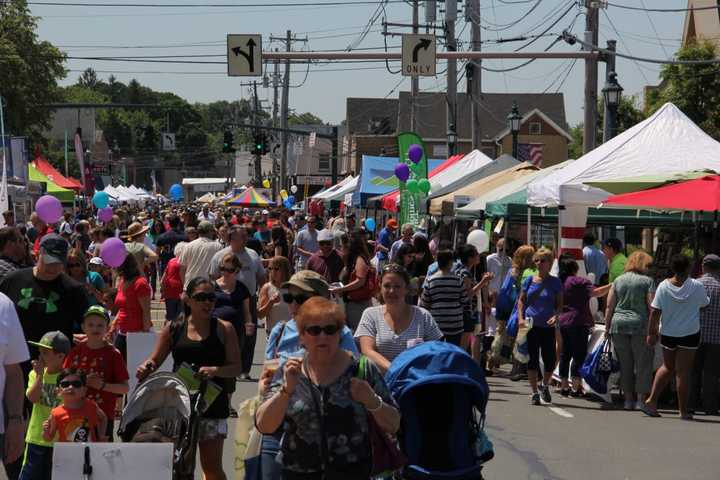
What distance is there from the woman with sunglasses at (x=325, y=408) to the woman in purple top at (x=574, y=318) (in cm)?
821

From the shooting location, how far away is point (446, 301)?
11.9 metres

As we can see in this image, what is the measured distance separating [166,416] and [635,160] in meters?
11.4

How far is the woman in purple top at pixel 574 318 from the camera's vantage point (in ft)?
43.1

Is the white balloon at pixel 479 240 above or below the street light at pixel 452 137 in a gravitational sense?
below

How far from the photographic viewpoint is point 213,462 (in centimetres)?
737

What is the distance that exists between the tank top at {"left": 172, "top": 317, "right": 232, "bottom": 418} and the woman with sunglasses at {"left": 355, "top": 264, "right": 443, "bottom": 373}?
3.11 ft

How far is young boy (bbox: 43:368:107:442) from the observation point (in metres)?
6.70

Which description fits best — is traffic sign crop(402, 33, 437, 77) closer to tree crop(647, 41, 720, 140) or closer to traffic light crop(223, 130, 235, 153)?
tree crop(647, 41, 720, 140)

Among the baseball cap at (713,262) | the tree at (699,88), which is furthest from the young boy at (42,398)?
the tree at (699,88)

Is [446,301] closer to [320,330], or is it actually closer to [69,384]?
[69,384]

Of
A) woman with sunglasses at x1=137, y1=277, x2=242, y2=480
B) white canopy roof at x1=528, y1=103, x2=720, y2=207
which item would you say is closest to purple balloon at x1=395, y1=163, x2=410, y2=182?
white canopy roof at x1=528, y1=103, x2=720, y2=207

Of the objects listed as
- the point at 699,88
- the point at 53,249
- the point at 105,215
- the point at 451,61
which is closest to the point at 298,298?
the point at 53,249

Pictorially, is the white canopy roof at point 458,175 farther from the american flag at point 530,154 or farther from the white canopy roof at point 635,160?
the american flag at point 530,154

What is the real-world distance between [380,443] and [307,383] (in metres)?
0.49
